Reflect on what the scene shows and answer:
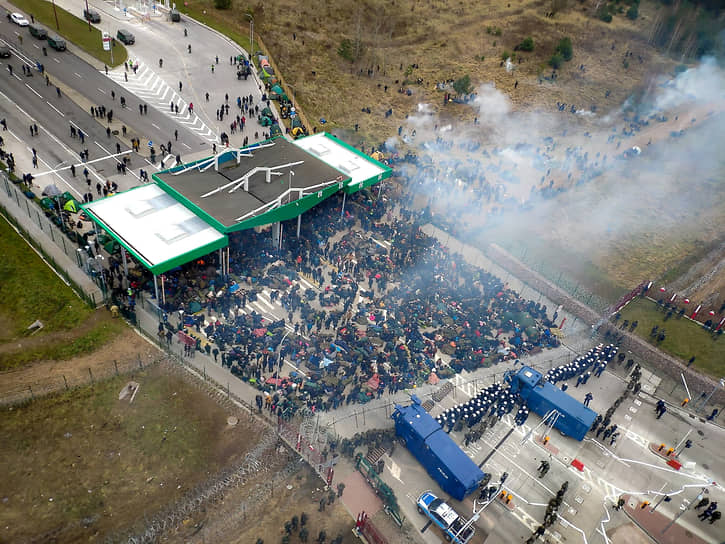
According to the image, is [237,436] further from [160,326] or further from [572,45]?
[572,45]

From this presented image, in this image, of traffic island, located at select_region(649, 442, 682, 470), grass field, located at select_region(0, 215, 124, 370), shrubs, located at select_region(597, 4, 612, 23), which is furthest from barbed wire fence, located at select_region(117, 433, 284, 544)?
shrubs, located at select_region(597, 4, 612, 23)

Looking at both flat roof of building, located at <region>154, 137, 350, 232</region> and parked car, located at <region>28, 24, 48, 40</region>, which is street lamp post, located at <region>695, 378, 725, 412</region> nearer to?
flat roof of building, located at <region>154, 137, 350, 232</region>

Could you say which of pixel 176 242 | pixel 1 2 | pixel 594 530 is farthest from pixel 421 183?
pixel 1 2

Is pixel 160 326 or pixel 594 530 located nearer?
pixel 594 530

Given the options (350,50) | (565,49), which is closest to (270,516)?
(350,50)

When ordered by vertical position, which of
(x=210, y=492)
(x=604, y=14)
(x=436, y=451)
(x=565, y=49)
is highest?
(x=604, y=14)

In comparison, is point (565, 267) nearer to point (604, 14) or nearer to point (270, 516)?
point (270, 516)

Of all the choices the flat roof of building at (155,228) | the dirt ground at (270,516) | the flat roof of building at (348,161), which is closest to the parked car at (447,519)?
the dirt ground at (270,516)
